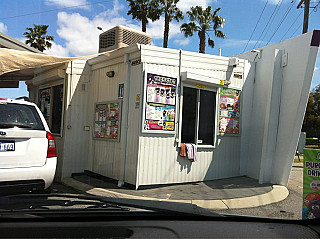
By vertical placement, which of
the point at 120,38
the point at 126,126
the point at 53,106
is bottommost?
the point at 126,126

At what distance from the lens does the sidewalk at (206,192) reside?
5.91m

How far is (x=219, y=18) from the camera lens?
253 inches

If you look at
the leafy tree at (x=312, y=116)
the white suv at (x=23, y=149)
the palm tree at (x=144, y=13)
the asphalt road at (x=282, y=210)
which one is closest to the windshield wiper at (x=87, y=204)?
the white suv at (x=23, y=149)

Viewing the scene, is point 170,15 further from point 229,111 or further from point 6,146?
point 6,146

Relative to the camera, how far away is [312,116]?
89.9ft

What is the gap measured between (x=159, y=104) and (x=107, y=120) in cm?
170

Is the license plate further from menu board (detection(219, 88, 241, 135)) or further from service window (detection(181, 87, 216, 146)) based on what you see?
menu board (detection(219, 88, 241, 135))

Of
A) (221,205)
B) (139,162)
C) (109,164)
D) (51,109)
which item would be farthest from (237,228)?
(51,109)

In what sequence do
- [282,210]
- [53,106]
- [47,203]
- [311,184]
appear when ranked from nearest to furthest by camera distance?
1. [47,203]
2. [311,184]
3. [282,210]
4. [53,106]

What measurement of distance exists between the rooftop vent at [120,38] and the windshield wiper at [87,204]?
6.19 metres

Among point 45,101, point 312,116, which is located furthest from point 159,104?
point 312,116

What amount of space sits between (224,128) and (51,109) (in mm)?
5342

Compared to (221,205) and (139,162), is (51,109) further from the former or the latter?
(221,205)

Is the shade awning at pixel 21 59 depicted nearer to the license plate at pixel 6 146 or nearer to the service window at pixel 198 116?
the service window at pixel 198 116
